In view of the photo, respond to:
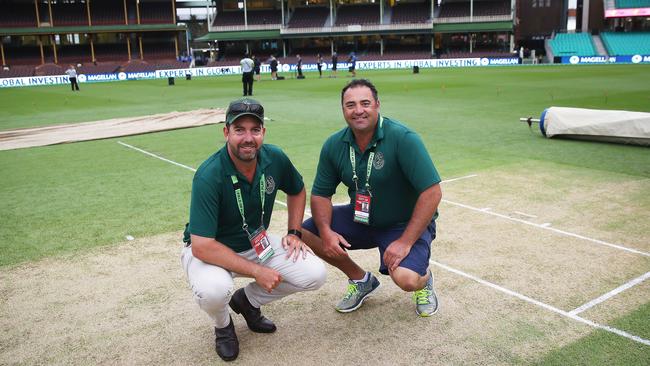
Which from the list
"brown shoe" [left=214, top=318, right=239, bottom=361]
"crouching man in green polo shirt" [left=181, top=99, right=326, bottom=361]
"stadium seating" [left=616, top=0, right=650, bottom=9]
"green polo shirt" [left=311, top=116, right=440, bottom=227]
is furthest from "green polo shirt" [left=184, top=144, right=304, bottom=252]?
"stadium seating" [left=616, top=0, right=650, bottom=9]

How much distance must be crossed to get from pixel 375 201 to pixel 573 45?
194ft

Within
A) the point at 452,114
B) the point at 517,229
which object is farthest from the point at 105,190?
the point at 452,114

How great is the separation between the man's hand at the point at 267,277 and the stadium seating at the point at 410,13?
62.6m

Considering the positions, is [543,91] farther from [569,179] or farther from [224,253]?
[224,253]

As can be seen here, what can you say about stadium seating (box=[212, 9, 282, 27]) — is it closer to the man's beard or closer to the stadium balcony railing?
the stadium balcony railing

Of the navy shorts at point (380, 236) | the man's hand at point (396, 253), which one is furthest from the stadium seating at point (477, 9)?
the man's hand at point (396, 253)

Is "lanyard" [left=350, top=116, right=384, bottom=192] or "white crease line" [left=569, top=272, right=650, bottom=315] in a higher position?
"lanyard" [left=350, top=116, right=384, bottom=192]

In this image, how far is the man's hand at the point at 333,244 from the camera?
14.4 feet

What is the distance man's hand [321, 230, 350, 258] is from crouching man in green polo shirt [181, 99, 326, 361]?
7.4 inches

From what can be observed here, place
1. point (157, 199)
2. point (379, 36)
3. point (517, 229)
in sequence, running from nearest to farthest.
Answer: point (517, 229) < point (157, 199) < point (379, 36)

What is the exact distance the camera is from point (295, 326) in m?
4.33

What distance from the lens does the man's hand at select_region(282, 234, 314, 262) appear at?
4.18m

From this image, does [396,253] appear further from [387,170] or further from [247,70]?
[247,70]

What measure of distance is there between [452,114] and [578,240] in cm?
1119
